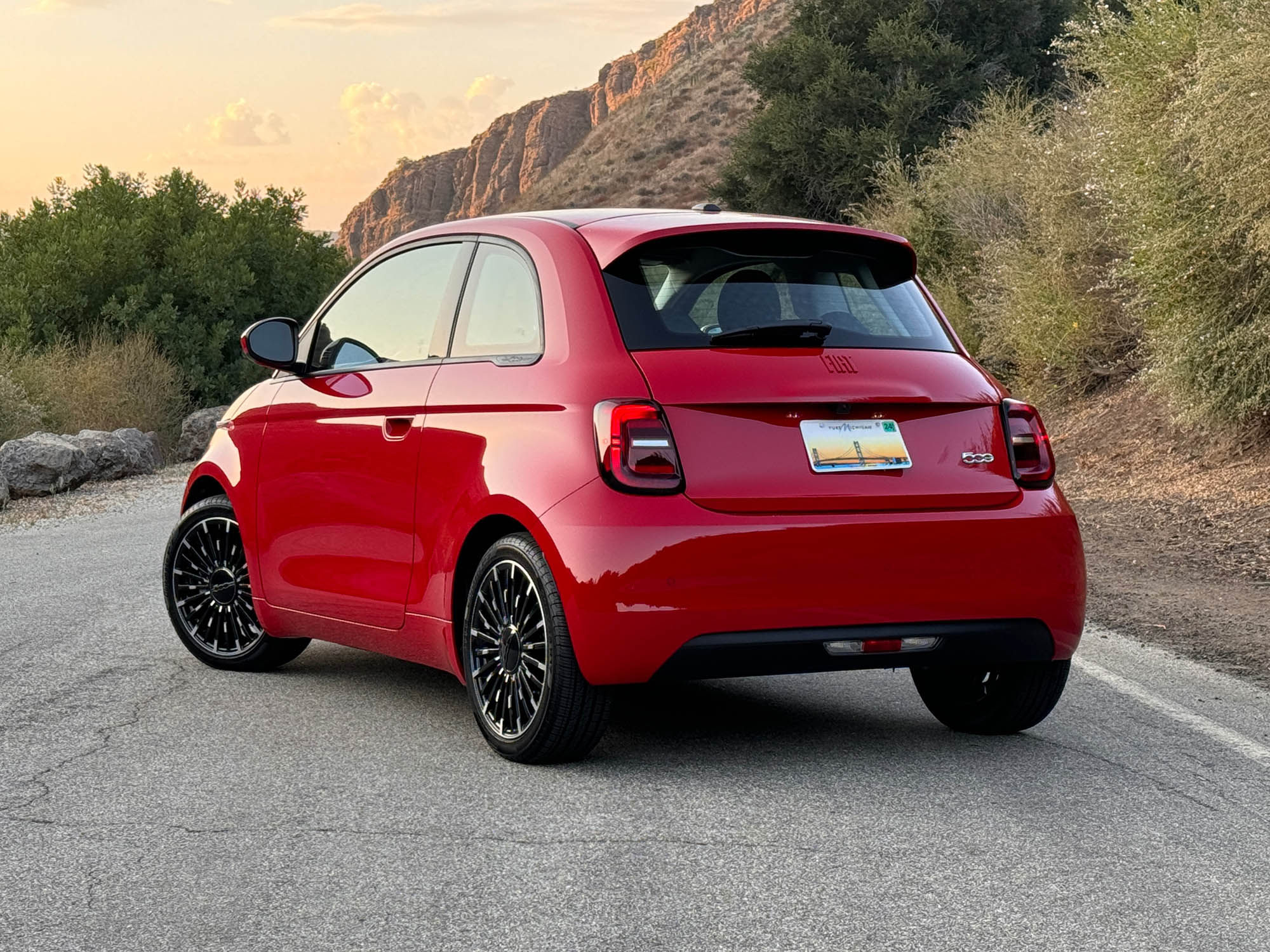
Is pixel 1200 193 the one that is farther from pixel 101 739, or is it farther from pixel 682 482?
pixel 101 739

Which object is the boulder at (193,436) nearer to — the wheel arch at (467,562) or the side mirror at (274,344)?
the side mirror at (274,344)

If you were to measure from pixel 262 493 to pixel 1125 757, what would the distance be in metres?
3.62

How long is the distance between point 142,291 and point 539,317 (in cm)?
3235

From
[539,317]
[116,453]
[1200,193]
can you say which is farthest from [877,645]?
[116,453]

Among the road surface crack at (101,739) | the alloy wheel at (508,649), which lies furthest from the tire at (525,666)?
the road surface crack at (101,739)

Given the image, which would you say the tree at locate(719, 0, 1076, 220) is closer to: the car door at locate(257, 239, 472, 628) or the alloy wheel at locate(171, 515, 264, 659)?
the alloy wheel at locate(171, 515, 264, 659)

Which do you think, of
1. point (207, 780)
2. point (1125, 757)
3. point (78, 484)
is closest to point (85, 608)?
point (207, 780)

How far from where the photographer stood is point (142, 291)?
36.1 meters

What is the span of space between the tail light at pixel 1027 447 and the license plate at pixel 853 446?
468 millimetres

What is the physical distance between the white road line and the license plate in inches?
67.1

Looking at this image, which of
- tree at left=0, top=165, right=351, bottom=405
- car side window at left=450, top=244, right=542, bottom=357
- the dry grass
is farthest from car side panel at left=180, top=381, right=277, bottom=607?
the dry grass

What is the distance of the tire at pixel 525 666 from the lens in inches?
207

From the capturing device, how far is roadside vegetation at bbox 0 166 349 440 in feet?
102

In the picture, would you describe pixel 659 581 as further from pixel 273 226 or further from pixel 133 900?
pixel 273 226
